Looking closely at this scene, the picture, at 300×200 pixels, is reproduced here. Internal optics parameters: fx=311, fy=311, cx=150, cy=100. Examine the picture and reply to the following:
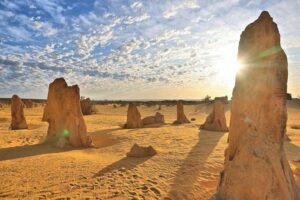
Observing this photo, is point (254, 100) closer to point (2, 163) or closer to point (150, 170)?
point (150, 170)

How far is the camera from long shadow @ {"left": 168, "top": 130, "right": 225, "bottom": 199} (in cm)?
660

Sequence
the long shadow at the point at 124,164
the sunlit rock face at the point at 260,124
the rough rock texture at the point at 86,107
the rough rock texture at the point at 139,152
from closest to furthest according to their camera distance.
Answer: the sunlit rock face at the point at 260,124 → the long shadow at the point at 124,164 → the rough rock texture at the point at 139,152 → the rough rock texture at the point at 86,107

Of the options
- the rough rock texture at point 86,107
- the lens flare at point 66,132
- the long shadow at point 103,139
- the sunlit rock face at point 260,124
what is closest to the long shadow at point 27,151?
Answer: the long shadow at point 103,139

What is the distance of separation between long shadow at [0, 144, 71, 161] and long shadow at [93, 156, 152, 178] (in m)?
2.69

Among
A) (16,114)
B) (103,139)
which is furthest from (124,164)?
(16,114)

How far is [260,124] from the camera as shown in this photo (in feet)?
17.3

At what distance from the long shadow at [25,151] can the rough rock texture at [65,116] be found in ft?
1.58

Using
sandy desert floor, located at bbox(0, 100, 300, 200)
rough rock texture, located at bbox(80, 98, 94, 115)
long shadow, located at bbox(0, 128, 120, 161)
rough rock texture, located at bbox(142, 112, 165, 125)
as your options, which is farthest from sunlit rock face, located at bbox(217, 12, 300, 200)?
rough rock texture, located at bbox(80, 98, 94, 115)

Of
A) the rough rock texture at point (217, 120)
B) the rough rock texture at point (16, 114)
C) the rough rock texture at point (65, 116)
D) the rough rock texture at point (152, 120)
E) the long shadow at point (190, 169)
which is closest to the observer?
the long shadow at point (190, 169)

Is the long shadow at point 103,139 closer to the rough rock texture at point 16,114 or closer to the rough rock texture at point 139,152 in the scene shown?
the rough rock texture at point 139,152

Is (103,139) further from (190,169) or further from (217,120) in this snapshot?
(190,169)

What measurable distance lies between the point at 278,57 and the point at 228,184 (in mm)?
2370

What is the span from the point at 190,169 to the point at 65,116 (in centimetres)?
555

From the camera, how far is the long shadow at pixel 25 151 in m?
9.36
